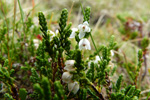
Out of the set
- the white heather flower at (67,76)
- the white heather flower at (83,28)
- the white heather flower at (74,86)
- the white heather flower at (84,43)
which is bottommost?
the white heather flower at (74,86)

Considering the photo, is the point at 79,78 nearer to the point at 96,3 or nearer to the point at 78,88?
the point at 78,88

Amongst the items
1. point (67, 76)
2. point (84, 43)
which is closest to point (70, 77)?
point (67, 76)

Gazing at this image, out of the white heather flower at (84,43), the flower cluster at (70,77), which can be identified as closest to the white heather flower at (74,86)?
the flower cluster at (70,77)

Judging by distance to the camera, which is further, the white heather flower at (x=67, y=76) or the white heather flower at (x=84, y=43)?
the white heather flower at (x=84, y=43)

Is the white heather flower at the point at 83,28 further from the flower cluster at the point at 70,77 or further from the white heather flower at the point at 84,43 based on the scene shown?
the flower cluster at the point at 70,77

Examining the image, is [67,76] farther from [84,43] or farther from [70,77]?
[84,43]

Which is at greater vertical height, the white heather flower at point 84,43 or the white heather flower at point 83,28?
the white heather flower at point 83,28

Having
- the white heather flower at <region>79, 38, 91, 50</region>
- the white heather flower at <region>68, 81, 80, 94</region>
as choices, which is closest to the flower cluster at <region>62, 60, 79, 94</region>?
the white heather flower at <region>68, 81, 80, 94</region>

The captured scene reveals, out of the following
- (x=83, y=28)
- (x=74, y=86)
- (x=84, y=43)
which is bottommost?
(x=74, y=86)

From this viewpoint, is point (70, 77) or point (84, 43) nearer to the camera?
point (70, 77)

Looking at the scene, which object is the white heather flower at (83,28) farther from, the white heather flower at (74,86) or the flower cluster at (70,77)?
the white heather flower at (74,86)

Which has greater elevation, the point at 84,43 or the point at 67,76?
the point at 84,43
